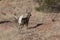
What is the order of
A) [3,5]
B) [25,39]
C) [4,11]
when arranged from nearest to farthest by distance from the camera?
[25,39], [4,11], [3,5]

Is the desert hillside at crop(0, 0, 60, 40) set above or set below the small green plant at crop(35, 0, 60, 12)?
below

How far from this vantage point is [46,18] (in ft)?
18.0

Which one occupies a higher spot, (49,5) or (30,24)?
(49,5)

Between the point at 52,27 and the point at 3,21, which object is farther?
the point at 3,21

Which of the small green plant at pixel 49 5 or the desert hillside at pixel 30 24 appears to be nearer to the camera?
the desert hillside at pixel 30 24

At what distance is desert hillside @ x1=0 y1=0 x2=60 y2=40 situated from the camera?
479 cm

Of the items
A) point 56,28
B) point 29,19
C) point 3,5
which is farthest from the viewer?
point 3,5

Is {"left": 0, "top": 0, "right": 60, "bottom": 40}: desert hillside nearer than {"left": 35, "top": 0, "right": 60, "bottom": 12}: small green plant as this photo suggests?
Yes

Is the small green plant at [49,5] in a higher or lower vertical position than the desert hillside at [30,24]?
higher

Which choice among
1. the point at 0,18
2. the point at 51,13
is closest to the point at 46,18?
the point at 51,13

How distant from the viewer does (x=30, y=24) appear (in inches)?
207

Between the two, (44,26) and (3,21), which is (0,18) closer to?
(3,21)

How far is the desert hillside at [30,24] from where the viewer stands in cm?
479

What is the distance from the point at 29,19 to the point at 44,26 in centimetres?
45
